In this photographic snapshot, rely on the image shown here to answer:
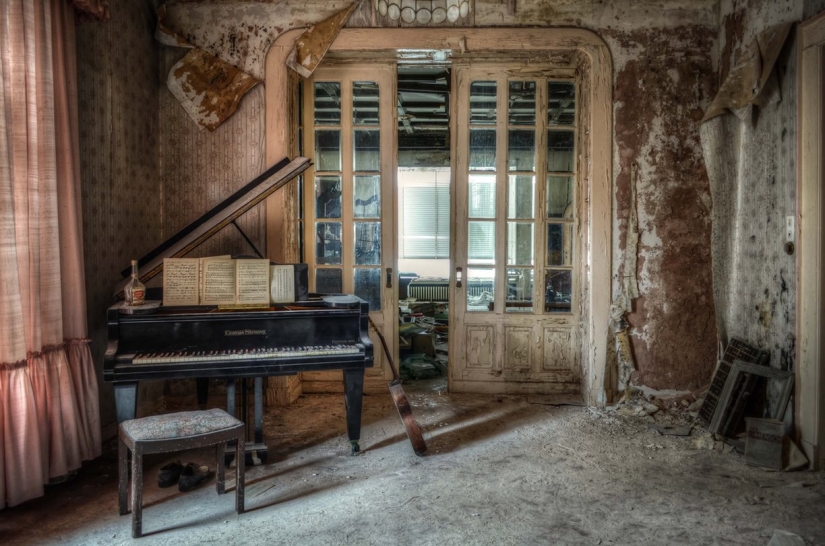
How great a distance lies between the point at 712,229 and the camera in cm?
418

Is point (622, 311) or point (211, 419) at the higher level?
point (622, 311)

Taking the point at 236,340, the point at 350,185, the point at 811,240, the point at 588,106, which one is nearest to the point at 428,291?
the point at 350,185

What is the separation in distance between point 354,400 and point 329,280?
5.32 feet

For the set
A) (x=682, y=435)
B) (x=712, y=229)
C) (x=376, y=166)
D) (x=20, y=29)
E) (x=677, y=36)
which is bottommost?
(x=682, y=435)

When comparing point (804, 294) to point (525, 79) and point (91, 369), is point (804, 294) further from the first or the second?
point (91, 369)

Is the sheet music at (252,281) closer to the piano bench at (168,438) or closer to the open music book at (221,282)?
the open music book at (221,282)

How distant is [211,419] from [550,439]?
7.19ft

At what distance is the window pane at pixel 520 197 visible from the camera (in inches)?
187

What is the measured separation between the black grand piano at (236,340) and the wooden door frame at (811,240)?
2500 mm

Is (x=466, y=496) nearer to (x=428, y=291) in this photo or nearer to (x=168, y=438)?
(x=168, y=438)

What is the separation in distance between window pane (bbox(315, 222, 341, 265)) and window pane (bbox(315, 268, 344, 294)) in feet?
0.28

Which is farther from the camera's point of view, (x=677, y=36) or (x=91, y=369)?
(x=677, y=36)

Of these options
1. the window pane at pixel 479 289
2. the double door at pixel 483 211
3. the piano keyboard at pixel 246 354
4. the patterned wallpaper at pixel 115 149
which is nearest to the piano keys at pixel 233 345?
the piano keyboard at pixel 246 354

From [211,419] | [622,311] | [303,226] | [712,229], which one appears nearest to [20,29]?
[211,419]
